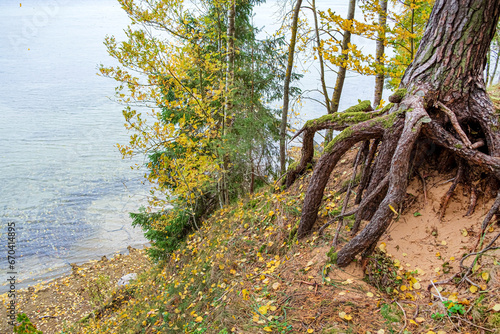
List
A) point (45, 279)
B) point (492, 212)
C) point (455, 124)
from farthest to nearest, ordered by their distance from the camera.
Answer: point (45, 279), point (455, 124), point (492, 212)

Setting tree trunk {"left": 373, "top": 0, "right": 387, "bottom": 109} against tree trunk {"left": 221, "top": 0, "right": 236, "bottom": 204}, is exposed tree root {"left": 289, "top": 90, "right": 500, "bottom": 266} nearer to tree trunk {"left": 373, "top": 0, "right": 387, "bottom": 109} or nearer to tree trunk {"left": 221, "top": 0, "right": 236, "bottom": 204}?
tree trunk {"left": 373, "top": 0, "right": 387, "bottom": 109}

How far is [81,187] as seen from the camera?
21203 millimetres

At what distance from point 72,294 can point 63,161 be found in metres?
13.0

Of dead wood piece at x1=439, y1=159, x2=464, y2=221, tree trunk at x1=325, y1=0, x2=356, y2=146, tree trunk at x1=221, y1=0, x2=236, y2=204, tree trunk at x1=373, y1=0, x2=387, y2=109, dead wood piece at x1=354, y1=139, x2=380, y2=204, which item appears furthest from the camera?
tree trunk at x1=221, y1=0, x2=236, y2=204

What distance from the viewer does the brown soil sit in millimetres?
12406

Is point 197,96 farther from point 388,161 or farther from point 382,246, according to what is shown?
point 382,246

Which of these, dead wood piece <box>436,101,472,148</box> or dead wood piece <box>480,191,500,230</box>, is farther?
dead wood piece <box>436,101,472,148</box>

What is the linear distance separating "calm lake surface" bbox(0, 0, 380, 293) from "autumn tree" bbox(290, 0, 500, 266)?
5561 millimetres

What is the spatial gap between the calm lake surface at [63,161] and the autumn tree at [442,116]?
556cm

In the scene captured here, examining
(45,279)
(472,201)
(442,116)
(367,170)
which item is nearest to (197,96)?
(367,170)

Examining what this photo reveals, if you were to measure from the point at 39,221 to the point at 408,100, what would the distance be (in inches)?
855

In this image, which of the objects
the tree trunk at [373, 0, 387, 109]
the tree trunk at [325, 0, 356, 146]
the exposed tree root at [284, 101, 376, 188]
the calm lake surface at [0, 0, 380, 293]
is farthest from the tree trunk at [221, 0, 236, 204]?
the tree trunk at [373, 0, 387, 109]

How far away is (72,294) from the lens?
567 inches

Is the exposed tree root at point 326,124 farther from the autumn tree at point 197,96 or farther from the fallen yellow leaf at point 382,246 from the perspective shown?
the autumn tree at point 197,96
